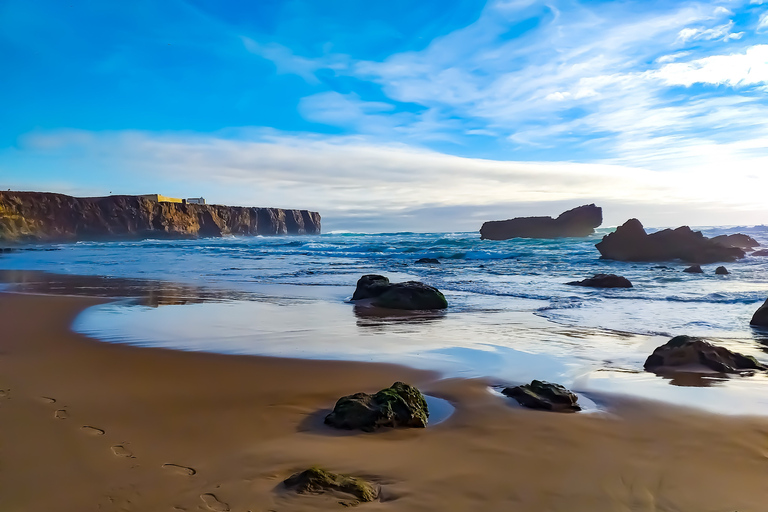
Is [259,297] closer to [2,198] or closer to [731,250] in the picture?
[731,250]

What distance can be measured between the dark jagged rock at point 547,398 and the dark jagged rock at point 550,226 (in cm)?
5668

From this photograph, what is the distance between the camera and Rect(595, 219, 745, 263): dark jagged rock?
23.1 m

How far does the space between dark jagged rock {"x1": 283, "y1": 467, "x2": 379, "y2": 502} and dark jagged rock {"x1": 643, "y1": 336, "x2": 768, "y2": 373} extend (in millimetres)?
3890

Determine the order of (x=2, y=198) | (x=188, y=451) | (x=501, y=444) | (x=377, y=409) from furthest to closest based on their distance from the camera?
(x=2, y=198)
(x=377, y=409)
(x=501, y=444)
(x=188, y=451)

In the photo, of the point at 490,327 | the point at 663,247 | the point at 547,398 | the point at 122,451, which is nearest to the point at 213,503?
the point at 122,451

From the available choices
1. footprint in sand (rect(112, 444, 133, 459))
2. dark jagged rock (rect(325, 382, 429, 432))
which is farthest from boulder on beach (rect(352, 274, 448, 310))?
footprint in sand (rect(112, 444, 133, 459))

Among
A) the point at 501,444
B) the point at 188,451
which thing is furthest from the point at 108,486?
the point at 501,444

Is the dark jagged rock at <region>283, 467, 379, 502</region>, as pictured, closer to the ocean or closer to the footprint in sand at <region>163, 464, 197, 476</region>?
the footprint in sand at <region>163, 464, 197, 476</region>

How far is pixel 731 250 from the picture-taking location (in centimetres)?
2305

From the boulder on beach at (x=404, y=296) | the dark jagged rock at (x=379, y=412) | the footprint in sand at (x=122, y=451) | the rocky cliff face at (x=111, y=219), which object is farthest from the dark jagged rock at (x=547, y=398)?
the rocky cliff face at (x=111, y=219)

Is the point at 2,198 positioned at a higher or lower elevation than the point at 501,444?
higher

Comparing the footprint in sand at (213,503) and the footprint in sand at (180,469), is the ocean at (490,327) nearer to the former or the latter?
the footprint in sand at (180,469)

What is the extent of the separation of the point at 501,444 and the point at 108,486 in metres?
2.28

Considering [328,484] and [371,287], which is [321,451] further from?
[371,287]
